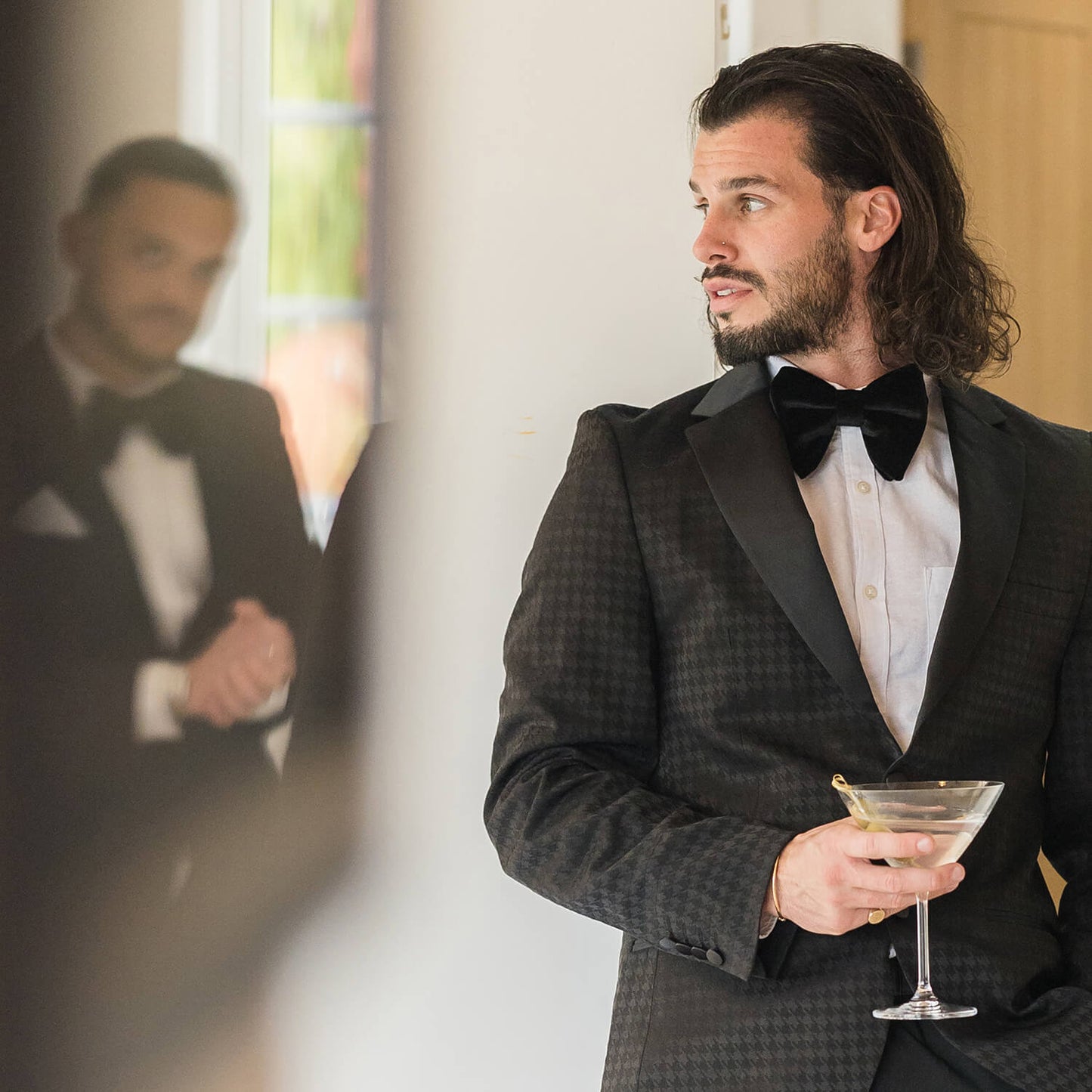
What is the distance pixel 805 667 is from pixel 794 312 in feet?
1.54

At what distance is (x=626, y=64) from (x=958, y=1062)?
4.15ft

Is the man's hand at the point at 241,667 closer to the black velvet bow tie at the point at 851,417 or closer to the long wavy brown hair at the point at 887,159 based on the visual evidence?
the black velvet bow tie at the point at 851,417

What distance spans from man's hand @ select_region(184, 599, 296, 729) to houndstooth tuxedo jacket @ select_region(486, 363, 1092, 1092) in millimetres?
281

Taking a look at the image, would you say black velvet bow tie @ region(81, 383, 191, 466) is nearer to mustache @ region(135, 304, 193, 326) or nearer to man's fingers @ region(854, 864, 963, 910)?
mustache @ region(135, 304, 193, 326)

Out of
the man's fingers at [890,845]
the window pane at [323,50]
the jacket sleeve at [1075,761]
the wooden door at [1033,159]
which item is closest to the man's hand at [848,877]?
the man's fingers at [890,845]

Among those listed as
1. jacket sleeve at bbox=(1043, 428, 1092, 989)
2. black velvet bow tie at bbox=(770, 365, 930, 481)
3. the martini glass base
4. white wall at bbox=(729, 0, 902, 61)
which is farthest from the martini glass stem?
white wall at bbox=(729, 0, 902, 61)

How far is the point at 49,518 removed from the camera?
1.52m

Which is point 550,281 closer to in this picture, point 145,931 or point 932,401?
point 932,401

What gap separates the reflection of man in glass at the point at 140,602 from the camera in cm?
151

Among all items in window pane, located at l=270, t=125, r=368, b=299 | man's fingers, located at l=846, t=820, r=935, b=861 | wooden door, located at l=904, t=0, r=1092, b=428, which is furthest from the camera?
wooden door, located at l=904, t=0, r=1092, b=428

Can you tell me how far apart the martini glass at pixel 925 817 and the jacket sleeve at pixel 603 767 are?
0.42ft

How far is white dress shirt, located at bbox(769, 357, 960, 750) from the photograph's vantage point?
156 cm

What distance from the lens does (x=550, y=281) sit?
72.2 inches

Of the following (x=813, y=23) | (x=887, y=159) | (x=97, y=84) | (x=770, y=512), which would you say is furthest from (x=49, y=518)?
(x=813, y=23)
